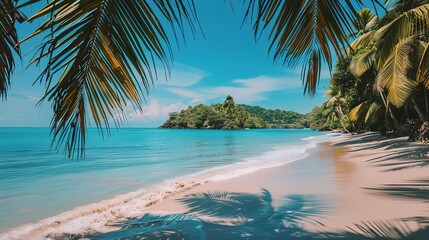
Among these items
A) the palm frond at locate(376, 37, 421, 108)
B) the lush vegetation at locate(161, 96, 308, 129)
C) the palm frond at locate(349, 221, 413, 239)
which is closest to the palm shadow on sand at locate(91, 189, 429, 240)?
the palm frond at locate(349, 221, 413, 239)

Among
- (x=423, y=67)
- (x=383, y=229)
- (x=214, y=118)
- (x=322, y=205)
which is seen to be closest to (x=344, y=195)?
(x=322, y=205)

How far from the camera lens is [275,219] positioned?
442 centimetres

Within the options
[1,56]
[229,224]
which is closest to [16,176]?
[229,224]

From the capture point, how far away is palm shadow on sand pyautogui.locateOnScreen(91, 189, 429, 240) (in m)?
3.58

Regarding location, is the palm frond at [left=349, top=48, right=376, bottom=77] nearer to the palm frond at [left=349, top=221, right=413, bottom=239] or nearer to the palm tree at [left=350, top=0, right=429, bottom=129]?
the palm tree at [left=350, top=0, right=429, bottom=129]

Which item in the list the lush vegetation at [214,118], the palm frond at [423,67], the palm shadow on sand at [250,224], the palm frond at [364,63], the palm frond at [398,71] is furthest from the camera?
the lush vegetation at [214,118]

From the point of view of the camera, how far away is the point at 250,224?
429 centimetres

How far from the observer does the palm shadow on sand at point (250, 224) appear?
3584mm

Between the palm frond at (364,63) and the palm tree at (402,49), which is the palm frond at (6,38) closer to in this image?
the palm tree at (402,49)

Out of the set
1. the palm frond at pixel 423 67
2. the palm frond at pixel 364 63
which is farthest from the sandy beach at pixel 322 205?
the palm frond at pixel 364 63

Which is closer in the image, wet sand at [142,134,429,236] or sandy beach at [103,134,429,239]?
sandy beach at [103,134,429,239]

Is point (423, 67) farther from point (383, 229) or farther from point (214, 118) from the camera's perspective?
point (214, 118)


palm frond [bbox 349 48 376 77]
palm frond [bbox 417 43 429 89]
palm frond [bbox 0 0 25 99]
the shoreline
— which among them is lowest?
the shoreline

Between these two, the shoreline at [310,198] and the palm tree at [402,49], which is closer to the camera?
the shoreline at [310,198]
